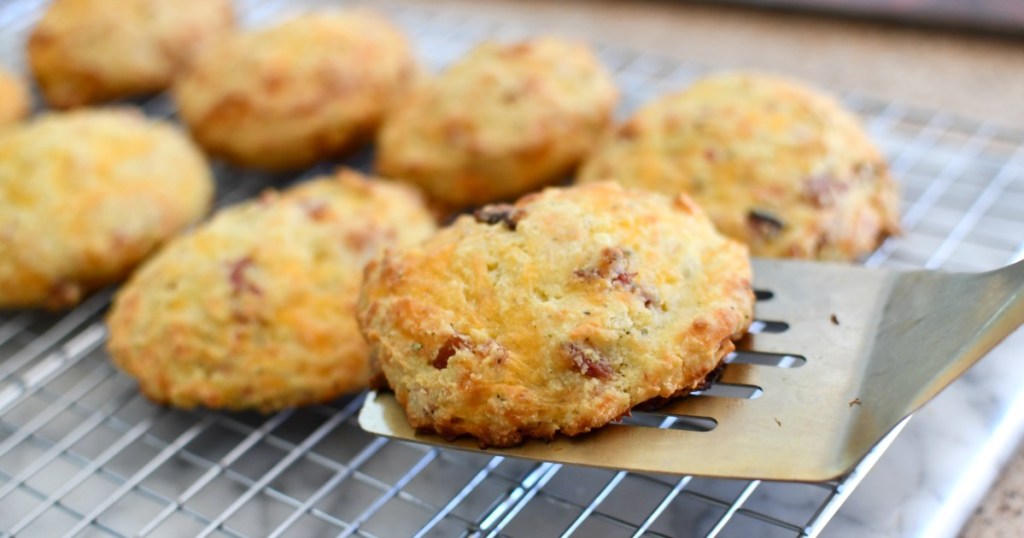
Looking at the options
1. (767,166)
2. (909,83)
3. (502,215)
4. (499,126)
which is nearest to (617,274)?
(502,215)

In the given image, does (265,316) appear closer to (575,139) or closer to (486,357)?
(486,357)

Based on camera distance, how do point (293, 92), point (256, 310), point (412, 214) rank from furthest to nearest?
point (293, 92), point (412, 214), point (256, 310)

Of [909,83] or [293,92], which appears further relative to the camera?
[909,83]

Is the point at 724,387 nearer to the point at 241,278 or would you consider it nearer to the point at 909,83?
the point at 241,278

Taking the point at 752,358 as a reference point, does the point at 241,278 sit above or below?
below

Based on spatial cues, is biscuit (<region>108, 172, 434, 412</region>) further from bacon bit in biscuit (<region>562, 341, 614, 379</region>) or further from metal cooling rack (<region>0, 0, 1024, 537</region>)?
bacon bit in biscuit (<region>562, 341, 614, 379</region>)

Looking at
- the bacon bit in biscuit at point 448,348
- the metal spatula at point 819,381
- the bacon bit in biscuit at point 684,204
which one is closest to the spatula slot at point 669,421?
the metal spatula at point 819,381

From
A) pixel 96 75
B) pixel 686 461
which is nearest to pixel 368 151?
pixel 96 75
